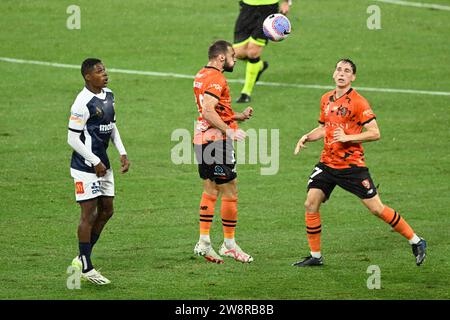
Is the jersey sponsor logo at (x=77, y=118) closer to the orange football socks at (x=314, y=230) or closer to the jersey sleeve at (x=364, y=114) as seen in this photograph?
the orange football socks at (x=314, y=230)

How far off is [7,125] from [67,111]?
1.44 meters

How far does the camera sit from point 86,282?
12953 millimetres

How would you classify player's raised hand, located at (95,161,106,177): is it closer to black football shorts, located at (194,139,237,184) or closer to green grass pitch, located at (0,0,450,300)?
green grass pitch, located at (0,0,450,300)

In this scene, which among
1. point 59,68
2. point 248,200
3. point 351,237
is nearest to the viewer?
point 351,237

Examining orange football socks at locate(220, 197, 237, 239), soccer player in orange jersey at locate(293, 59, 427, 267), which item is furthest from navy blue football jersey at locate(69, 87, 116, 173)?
soccer player in orange jersey at locate(293, 59, 427, 267)

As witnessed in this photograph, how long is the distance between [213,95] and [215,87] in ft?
0.34

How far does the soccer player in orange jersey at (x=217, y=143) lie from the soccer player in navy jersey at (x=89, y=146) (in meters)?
1.32

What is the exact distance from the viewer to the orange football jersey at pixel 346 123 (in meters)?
13.5

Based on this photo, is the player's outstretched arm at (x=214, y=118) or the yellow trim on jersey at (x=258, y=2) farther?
the yellow trim on jersey at (x=258, y=2)

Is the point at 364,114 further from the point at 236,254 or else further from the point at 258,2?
the point at 258,2

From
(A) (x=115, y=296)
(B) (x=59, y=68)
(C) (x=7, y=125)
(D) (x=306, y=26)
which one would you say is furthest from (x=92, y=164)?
(D) (x=306, y=26)

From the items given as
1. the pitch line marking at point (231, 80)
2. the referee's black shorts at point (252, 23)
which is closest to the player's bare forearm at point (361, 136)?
the referee's black shorts at point (252, 23)

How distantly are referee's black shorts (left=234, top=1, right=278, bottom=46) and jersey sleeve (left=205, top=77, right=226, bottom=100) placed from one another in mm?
8978

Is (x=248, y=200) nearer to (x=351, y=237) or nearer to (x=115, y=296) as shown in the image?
(x=351, y=237)
